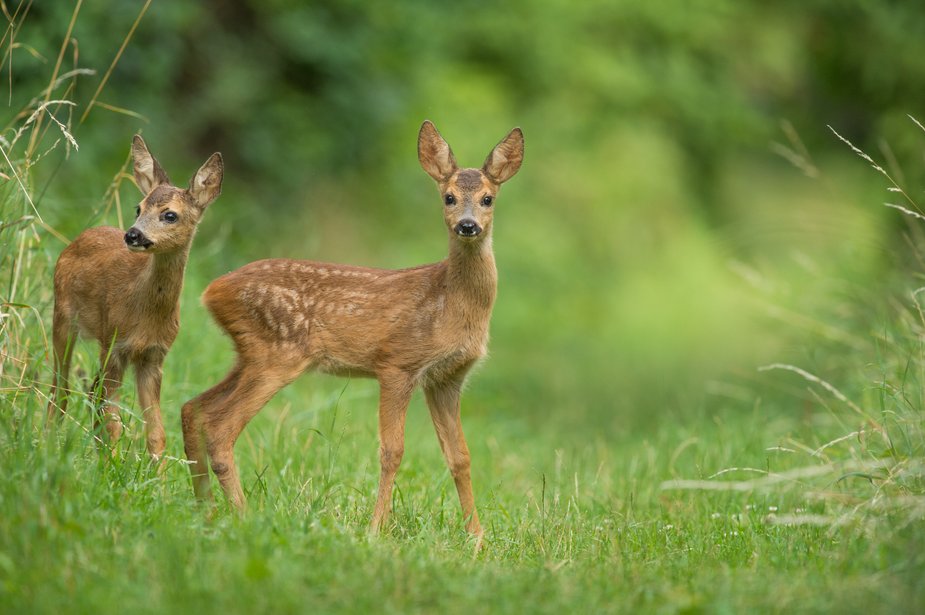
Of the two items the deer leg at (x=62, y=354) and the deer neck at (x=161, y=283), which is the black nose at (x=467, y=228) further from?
the deer leg at (x=62, y=354)

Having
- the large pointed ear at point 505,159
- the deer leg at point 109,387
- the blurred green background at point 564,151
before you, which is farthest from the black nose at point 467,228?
the blurred green background at point 564,151

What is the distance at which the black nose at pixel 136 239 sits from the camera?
6.00 metres

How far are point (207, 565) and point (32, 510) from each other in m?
0.69

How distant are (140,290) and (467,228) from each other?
164 centimetres

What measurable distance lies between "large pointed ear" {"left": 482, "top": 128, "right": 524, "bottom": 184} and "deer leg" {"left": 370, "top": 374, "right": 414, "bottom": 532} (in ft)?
4.05

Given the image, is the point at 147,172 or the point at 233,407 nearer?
the point at 233,407

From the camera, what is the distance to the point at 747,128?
637 inches

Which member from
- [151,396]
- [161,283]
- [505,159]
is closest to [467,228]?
[505,159]

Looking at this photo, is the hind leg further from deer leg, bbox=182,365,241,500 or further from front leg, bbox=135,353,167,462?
front leg, bbox=135,353,167,462

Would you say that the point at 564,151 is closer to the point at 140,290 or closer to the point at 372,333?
the point at 372,333

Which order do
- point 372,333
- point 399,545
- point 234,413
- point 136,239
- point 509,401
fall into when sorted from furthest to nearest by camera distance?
1. point 509,401
2. point 372,333
3. point 234,413
4. point 136,239
5. point 399,545

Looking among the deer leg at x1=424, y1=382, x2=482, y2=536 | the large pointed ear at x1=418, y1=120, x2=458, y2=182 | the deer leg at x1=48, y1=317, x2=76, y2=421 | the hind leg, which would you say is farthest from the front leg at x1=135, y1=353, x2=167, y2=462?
the large pointed ear at x1=418, y1=120, x2=458, y2=182

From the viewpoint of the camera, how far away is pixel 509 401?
1208 cm

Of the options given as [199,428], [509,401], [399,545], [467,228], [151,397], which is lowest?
[509,401]
